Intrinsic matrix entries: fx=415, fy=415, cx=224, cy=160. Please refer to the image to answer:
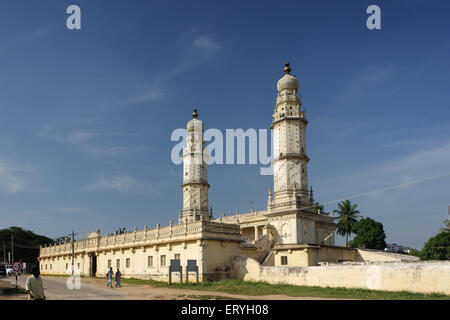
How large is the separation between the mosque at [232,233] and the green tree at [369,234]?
23.4m

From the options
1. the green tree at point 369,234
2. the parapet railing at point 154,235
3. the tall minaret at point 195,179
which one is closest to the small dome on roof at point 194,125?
the tall minaret at point 195,179

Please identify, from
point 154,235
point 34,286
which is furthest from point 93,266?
point 34,286

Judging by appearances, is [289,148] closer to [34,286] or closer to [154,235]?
Result: [154,235]

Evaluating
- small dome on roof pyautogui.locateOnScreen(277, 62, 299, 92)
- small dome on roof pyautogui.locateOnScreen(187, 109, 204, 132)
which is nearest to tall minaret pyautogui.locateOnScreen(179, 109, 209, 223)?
small dome on roof pyautogui.locateOnScreen(187, 109, 204, 132)

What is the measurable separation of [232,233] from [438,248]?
33213mm

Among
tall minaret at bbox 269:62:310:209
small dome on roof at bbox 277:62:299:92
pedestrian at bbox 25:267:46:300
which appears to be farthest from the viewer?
small dome on roof at bbox 277:62:299:92

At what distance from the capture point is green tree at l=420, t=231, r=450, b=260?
5350cm

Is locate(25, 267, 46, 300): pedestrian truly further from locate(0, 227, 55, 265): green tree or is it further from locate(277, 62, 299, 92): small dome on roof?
locate(0, 227, 55, 265): green tree

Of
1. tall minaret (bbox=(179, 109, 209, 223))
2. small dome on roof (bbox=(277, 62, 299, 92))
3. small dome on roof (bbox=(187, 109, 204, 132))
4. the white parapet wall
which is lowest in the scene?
the white parapet wall

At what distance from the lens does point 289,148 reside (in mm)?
46250
